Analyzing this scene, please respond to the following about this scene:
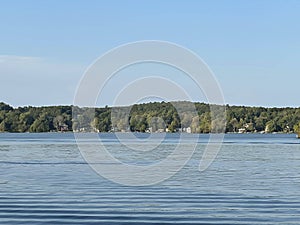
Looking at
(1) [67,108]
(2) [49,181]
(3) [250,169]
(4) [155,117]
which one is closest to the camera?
(2) [49,181]

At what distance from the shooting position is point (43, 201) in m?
23.4

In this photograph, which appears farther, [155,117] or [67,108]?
[67,108]

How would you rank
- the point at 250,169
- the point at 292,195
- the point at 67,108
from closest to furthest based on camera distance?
the point at 292,195 < the point at 250,169 < the point at 67,108

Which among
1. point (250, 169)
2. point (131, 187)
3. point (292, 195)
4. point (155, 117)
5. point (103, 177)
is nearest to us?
point (292, 195)

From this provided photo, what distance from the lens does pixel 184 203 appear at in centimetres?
2300

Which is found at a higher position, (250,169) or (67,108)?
(67,108)

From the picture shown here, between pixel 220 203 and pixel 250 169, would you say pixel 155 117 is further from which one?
pixel 220 203

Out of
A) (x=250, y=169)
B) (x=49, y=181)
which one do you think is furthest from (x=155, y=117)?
(x=49, y=181)

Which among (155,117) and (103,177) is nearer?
(103,177)

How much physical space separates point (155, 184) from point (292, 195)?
7.00 meters

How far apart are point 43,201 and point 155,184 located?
792 centimetres

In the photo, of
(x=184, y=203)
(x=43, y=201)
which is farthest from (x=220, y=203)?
(x=43, y=201)

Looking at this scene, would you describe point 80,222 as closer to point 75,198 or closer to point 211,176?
point 75,198

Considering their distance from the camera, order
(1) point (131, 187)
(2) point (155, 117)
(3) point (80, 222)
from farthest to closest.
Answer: (2) point (155, 117)
(1) point (131, 187)
(3) point (80, 222)
